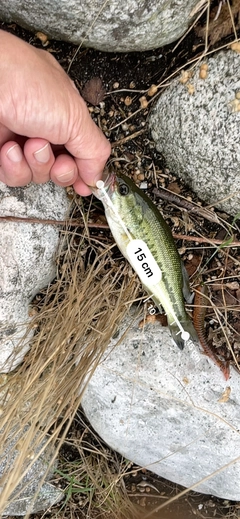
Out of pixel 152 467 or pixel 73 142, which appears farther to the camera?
pixel 152 467

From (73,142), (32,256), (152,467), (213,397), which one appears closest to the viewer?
(73,142)

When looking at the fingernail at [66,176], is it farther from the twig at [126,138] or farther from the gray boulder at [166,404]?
the gray boulder at [166,404]

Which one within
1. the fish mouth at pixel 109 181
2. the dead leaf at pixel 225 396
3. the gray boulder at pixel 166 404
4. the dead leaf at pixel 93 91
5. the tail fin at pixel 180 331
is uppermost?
the dead leaf at pixel 93 91

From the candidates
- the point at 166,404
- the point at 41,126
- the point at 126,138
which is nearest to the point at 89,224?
the point at 126,138

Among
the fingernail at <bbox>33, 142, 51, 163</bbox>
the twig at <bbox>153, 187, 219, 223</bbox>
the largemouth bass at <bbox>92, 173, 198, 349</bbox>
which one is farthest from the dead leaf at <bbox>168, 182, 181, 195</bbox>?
the fingernail at <bbox>33, 142, 51, 163</bbox>

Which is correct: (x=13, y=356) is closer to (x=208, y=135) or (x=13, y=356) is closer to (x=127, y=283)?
(x=127, y=283)

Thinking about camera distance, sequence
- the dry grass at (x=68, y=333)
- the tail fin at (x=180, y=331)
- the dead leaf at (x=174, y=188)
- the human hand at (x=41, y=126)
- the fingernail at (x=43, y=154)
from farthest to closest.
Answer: the dead leaf at (x=174, y=188) → the tail fin at (x=180, y=331) → the dry grass at (x=68, y=333) → the fingernail at (x=43, y=154) → the human hand at (x=41, y=126)

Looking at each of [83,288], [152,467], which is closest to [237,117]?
[83,288]

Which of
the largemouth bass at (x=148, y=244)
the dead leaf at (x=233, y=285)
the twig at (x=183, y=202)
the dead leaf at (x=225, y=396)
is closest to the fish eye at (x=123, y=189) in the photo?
the largemouth bass at (x=148, y=244)
